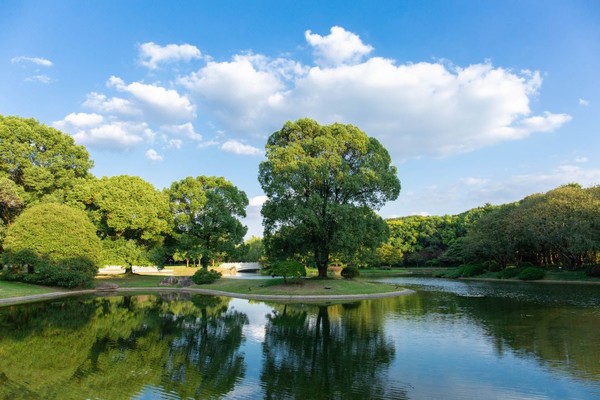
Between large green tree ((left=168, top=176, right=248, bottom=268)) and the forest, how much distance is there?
0.41 feet

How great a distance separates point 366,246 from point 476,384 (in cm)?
2909

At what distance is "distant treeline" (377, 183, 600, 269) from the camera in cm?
4784

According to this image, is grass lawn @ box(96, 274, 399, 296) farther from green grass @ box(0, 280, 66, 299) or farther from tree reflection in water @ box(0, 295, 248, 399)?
tree reflection in water @ box(0, 295, 248, 399)

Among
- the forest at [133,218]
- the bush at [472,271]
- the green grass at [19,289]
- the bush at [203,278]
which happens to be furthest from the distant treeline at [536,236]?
the green grass at [19,289]

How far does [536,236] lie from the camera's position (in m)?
52.1

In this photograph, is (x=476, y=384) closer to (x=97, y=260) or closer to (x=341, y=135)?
(x=341, y=135)

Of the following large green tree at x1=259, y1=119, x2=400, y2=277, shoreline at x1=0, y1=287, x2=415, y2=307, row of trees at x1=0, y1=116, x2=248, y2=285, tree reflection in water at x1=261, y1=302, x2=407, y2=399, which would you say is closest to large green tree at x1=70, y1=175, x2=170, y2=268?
row of trees at x1=0, y1=116, x2=248, y2=285

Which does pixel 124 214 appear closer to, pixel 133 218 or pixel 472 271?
pixel 133 218

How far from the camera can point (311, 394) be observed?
9383mm

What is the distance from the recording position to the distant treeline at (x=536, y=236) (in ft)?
157

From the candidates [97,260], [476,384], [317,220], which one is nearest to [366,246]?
[317,220]

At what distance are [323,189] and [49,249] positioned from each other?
84.0 feet

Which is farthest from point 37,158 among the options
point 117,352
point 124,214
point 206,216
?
point 117,352

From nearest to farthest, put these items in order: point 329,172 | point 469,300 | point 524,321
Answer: point 524,321
point 469,300
point 329,172
